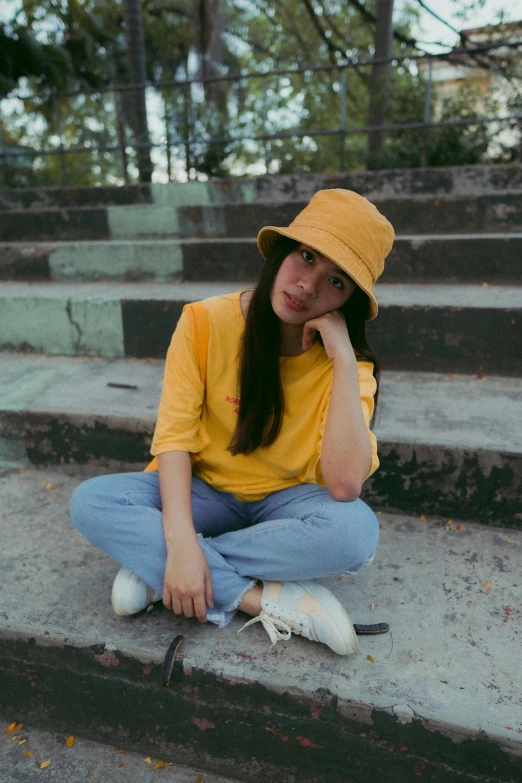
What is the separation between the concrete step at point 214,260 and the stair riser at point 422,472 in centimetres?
135

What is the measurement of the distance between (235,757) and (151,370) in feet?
5.16

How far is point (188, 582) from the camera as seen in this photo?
1.14m

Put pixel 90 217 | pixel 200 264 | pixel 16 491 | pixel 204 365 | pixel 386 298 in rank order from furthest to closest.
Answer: pixel 90 217 → pixel 200 264 → pixel 386 298 → pixel 16 491 → pixel 204 365

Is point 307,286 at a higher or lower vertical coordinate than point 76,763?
A: higher

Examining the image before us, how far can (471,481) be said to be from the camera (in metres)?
1.61

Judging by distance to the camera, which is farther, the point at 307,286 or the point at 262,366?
the point at 262,366

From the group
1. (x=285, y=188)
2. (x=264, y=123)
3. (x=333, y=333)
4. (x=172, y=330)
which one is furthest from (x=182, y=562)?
(x=264, y=123)

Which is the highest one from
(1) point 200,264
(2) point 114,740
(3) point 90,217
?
(3) point 90,217

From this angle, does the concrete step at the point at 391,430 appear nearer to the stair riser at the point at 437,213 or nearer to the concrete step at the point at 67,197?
the stair riser at the point at 437,213

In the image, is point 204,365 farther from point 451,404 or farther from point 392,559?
point 451,404

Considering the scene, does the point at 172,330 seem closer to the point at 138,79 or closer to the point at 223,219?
the point at 223,219

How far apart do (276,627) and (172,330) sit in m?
1.55

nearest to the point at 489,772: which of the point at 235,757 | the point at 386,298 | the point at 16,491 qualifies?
the point at 235,757

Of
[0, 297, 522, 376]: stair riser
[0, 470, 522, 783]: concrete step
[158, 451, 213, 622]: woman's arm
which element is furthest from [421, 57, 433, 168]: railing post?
[158, 451, 213, 622]: woman's arm
